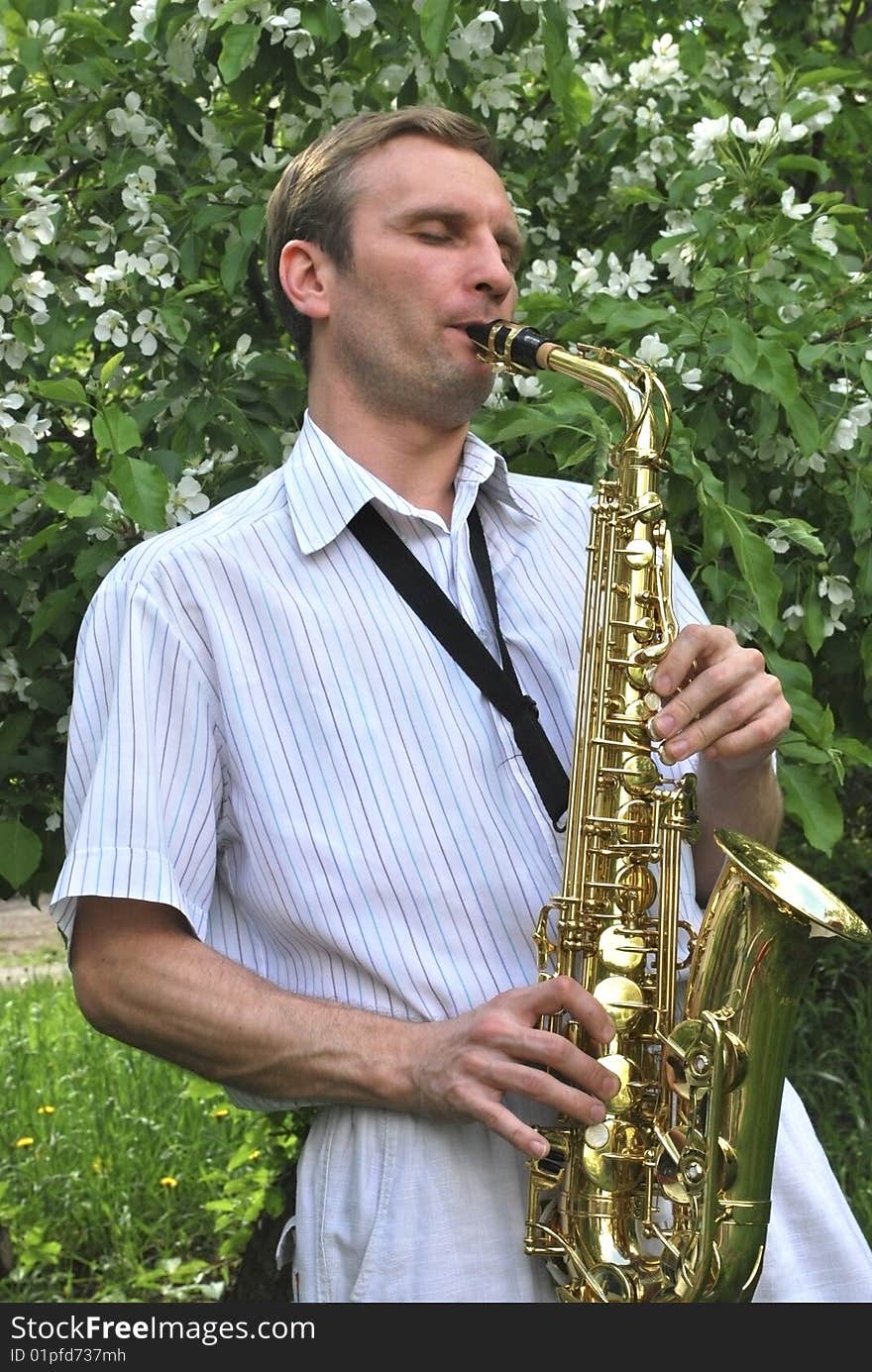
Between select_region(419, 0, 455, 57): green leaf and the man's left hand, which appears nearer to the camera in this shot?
the man's left hand

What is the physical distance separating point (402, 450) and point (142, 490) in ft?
1.48

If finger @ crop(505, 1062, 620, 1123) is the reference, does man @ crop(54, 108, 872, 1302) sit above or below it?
above

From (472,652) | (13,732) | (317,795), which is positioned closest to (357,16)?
(472,652)

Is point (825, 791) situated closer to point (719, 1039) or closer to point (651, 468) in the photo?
point (651, 468)

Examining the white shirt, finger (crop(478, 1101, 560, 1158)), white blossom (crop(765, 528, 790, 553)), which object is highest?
white blossom (crop(765, 528, 790, 553))

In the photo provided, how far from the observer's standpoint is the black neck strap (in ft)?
7.83

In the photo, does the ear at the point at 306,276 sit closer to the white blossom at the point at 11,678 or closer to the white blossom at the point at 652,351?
the white blossom at the point at 652,351

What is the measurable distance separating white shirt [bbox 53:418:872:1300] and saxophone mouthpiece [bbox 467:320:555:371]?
0.27 metres

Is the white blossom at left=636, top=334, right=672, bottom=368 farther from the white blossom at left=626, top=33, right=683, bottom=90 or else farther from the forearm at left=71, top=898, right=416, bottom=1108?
the forearm at left=71, top=898, right=416, bottom=1108

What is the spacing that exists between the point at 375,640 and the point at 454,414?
0.42 metres

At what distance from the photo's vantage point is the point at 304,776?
229 cm

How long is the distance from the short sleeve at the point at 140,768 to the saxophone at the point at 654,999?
1.59 ft

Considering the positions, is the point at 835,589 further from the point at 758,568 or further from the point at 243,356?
the point at 243,356

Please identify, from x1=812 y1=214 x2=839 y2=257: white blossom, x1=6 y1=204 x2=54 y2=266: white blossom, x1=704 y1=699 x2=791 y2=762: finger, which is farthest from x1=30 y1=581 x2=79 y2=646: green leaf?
x1=812 y1=214 x2=839 y2=257: white blossom
